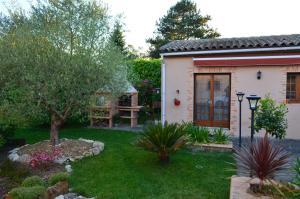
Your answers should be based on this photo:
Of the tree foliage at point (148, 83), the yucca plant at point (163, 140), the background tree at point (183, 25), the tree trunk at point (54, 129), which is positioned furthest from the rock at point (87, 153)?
the background tree at point (183, 25)

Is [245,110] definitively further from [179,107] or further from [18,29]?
[18,29]

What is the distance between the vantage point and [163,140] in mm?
8336

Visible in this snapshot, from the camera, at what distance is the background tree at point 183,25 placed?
39438 mm

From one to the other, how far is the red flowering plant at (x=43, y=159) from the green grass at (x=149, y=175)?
70 cm

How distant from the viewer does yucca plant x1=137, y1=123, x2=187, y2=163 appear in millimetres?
8333

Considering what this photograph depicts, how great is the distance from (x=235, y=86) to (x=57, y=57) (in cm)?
767

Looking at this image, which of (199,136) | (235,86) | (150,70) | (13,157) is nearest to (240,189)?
(199,136)

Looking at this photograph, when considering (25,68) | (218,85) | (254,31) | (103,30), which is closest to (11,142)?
(25,68)

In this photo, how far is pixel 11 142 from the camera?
37.2 feet

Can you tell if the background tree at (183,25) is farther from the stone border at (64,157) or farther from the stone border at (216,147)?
the stone border at (64,157)

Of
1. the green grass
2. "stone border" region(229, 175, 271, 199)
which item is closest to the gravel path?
the green grass

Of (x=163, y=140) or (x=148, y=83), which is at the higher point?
(x=148, y=83)

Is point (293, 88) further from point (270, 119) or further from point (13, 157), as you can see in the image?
point (13, 157)

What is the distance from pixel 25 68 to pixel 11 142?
13.5 ft
